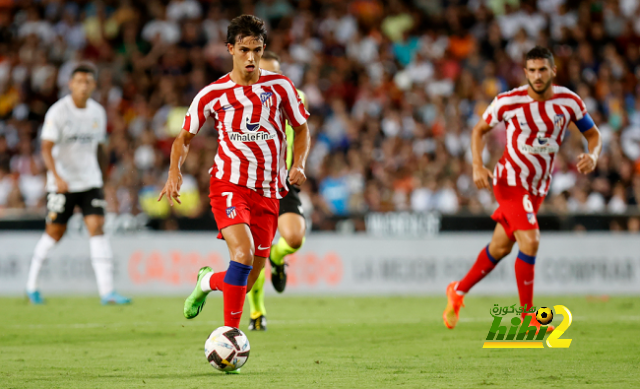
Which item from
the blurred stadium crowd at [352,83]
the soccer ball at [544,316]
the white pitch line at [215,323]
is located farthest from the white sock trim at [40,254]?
the soccer ball at [544,316]

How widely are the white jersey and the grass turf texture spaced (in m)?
1.57

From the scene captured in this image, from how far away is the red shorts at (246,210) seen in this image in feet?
18.4

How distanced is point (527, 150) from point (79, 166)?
557cm

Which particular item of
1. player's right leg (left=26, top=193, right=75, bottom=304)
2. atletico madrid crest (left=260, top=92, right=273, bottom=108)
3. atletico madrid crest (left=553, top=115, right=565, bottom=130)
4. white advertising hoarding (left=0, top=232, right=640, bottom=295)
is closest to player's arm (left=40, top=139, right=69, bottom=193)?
player's right leg (left=26, top=193, right=75, bottom=304)

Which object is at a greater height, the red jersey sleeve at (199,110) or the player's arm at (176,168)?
the red jersey sleeve at (199,110)

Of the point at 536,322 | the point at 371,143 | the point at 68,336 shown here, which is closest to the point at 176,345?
the point at 68,336

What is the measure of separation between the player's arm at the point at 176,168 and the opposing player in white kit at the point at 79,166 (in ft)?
15.0

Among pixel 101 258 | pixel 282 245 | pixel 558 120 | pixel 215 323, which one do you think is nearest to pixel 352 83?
pixel 101 258

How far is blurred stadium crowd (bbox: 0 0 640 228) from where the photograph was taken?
13719 millimetres

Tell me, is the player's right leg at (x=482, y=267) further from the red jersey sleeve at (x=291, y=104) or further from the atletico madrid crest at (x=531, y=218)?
the red jersey sleeve at (x=291, y=104)

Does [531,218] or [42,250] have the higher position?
[531,218]

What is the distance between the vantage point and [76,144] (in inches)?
396

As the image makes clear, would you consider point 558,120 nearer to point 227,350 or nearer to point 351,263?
point 227,350

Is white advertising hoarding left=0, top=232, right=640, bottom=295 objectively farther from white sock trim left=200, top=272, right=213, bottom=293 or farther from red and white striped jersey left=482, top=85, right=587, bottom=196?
white sock trim left=200, top=272, right=213, bottom=293
